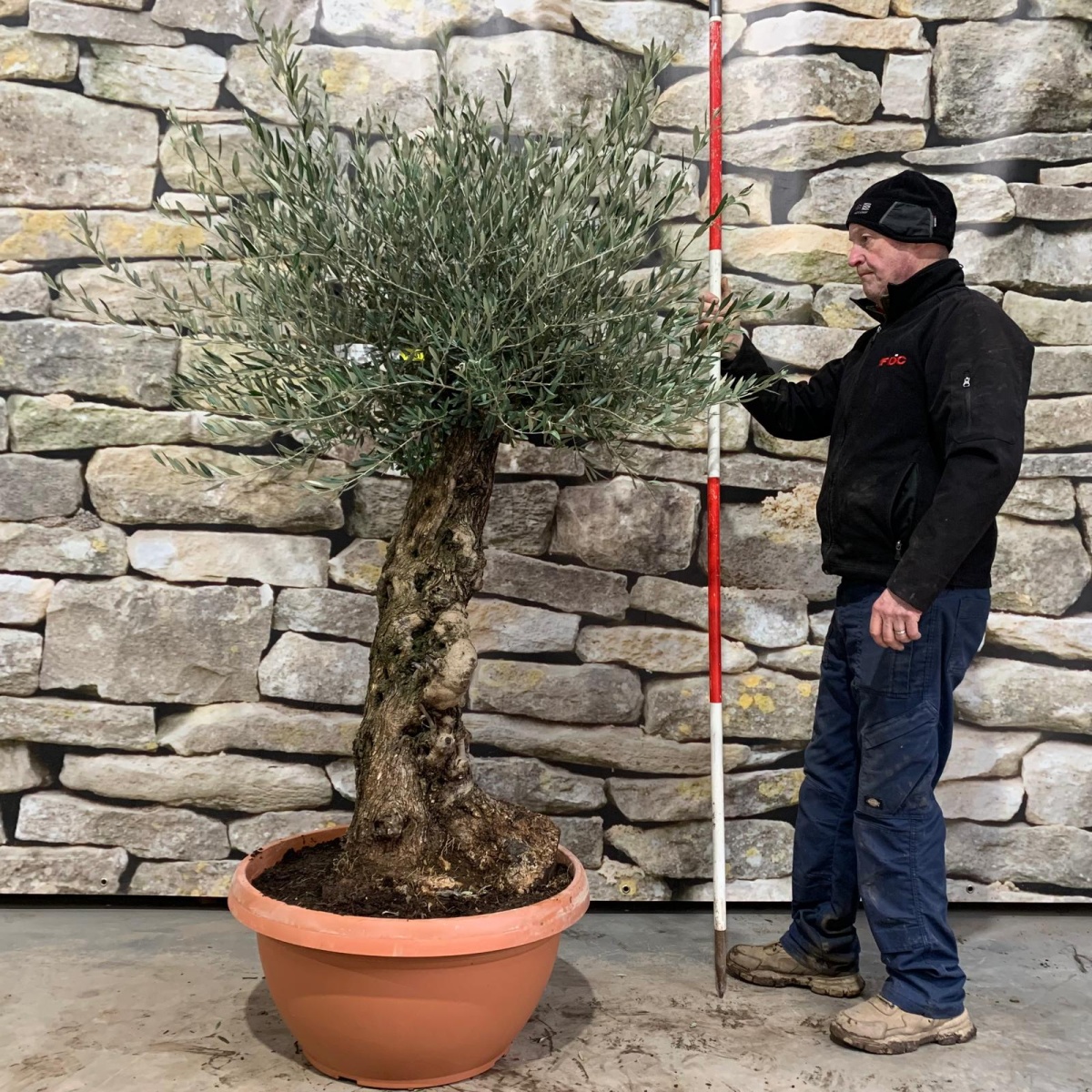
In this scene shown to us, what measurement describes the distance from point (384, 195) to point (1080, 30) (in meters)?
2.71

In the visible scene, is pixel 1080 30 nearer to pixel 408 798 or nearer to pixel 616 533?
pixel 616 533

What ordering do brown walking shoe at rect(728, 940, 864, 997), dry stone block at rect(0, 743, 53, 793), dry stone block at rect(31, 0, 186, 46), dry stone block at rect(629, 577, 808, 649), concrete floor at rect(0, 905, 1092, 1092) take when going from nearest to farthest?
1. concrete floor at rect(0, 905, 1092, 1092)
2. brown walking shoe at rect(728, 940, 864, 997)
3. dry stone block at rect(31, 0, 186, 46)
4. dry stone block at rect(0, 743, 53, 793)
5. dry stone block at rect(629, 577, 808, 649)

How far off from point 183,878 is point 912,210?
3121mm

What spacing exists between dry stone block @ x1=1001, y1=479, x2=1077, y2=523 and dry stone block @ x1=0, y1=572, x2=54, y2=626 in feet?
10.9

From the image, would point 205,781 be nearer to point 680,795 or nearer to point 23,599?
point 23,599

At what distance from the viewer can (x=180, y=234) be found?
131 inches

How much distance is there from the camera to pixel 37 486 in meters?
3.30

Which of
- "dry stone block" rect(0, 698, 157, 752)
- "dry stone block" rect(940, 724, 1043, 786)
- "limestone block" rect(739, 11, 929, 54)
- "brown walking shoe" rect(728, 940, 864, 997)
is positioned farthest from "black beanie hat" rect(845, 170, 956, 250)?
"dry stone block" rect(0, 698, 157, 752)

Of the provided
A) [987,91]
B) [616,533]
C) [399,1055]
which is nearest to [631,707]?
[616,533]

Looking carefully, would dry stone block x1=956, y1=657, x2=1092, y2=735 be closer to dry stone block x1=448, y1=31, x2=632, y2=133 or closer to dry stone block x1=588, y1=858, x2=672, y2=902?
dry stone block x1=588, y1=858, x2=672, y2=902

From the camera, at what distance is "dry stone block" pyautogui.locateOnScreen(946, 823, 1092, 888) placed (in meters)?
3.51

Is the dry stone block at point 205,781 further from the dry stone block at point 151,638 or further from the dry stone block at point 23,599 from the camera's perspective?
the dry stone block at point 23,599

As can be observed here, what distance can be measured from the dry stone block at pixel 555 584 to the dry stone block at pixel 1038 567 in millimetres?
1346

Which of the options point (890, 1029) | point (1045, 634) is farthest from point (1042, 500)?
point (890, 1029)
